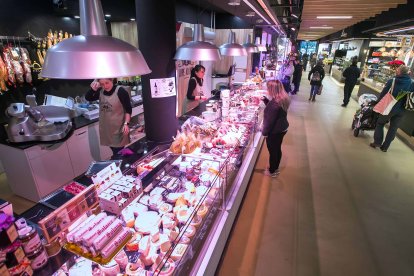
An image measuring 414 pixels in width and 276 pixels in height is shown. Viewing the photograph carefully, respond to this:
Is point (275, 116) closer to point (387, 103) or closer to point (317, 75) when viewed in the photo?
point (387, 103)

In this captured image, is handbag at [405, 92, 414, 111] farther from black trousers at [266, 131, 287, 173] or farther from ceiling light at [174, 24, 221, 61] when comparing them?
ceiling light at [174, 24, 221, 61]

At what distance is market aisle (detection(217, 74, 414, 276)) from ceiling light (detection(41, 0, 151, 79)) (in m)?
2.42

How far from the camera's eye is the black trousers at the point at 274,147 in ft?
13.7

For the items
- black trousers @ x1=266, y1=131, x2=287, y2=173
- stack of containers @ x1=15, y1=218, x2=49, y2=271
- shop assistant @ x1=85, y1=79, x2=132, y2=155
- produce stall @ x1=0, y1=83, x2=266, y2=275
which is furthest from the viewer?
black trousers @ x1=266, y1=131, x2=287, y2=173

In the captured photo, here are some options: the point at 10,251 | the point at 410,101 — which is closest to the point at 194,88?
the point at 10,251

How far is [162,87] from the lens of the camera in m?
2.81

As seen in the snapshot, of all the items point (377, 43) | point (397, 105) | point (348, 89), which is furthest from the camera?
point (377, 43)

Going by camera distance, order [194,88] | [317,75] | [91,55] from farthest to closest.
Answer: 1. [317,75]
2. [194,88]
3. [91,55]

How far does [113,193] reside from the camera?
5.67 ft

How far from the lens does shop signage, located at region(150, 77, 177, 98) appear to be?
109 inches

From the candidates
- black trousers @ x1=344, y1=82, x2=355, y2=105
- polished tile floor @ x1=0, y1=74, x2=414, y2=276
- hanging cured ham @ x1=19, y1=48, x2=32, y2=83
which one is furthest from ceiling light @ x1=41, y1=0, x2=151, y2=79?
black trousers @ x1=344, y1=82, x2=355, y2=105

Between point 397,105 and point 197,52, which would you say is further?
point 397,105

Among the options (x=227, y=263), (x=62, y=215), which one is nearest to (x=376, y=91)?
(x=227, y=263)

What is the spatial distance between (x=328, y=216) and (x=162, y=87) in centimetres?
301
